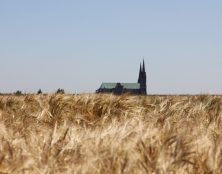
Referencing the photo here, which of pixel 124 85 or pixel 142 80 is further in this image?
pixel 142 80

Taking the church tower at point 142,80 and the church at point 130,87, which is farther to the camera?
the church tower at point 142,80

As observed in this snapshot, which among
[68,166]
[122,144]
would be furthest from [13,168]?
[122,144]

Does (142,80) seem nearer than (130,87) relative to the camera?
No

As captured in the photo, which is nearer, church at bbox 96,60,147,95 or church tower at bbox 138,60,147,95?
church at bbox 96,60,147,95

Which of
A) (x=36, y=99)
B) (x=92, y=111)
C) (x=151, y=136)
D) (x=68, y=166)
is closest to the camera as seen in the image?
(x=68, y=166)

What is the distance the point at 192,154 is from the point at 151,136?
1.05 ft

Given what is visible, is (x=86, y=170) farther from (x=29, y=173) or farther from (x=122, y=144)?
(x=122, y=144)

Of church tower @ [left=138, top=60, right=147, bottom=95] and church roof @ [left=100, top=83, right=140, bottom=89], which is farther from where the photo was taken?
church tower @ [left=138, top=60, right=147, bottom=95]

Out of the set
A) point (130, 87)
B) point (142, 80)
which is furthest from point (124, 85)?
point (142, 80)

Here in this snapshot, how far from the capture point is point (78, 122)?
18.3 ft

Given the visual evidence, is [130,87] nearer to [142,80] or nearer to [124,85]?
[124,85]

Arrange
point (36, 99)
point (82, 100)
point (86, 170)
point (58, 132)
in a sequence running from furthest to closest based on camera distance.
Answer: point (36, 99)
point (82, 100)
point (58, 132)
point (86, 170)

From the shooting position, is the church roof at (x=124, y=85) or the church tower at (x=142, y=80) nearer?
the church roof at (x=124, y=85)

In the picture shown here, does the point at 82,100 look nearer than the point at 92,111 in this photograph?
No
